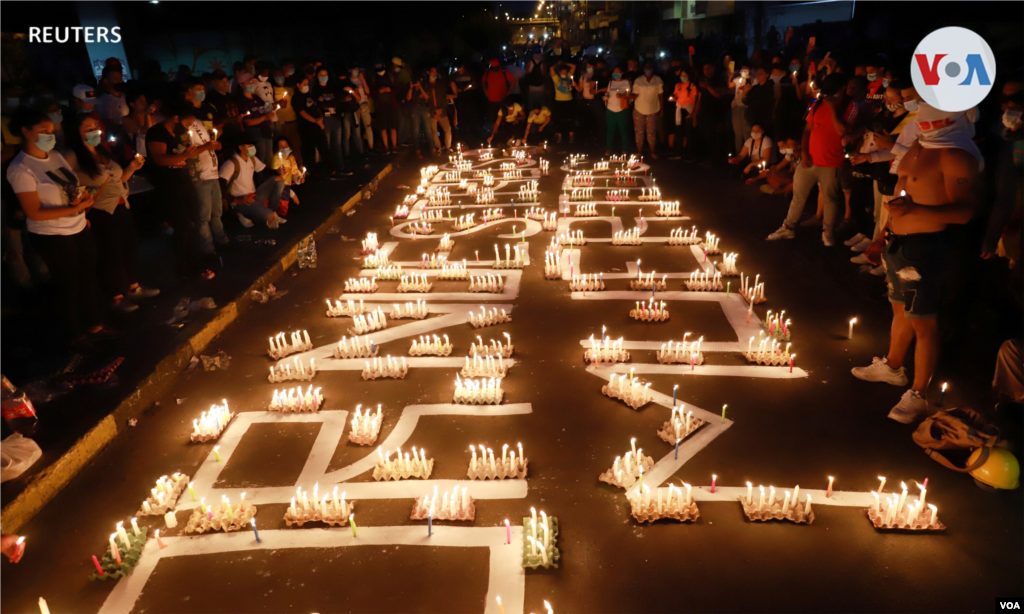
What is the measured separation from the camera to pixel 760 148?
1279 centimetres

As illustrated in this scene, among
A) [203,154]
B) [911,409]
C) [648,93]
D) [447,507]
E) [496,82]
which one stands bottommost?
[447,507]

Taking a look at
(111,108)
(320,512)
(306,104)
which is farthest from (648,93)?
(320,512)

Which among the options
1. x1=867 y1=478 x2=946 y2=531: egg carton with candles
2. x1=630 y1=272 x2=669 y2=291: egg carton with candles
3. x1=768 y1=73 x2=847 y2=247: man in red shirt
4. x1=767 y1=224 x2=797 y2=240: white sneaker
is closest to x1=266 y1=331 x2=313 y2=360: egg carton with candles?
x1=630 y1=272 x2=669 y2=291: egg carton with candles

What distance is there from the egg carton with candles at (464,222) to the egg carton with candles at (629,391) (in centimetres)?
594

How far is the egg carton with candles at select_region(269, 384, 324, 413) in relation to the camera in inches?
217

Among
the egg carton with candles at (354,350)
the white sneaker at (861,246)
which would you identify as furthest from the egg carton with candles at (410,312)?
the white sneaker at (861,246)

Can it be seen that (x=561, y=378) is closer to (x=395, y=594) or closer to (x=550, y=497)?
(x=550, y=497)

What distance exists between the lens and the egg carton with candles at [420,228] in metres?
10.6

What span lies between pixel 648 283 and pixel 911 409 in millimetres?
3522

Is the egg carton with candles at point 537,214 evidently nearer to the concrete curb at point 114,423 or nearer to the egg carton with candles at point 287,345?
the concrete curb at point 114,423

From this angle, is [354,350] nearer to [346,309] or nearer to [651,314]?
[346,309]

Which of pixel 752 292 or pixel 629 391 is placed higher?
pixel 752 292

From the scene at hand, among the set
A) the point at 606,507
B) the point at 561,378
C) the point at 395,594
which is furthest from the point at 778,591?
the point at 561,378

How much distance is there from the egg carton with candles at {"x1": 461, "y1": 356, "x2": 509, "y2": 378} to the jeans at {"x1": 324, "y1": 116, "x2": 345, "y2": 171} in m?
9.87
